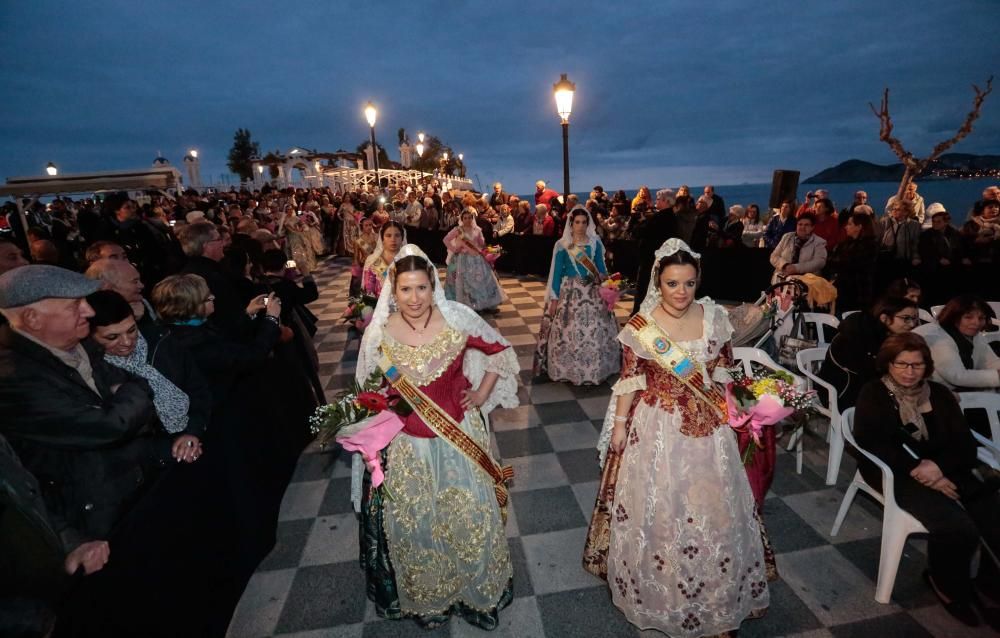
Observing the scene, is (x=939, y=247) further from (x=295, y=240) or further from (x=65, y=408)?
(x=295, y=240)

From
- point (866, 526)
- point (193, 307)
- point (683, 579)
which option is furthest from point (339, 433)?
point (866, 526)

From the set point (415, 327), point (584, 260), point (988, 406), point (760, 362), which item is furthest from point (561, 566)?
point (584, 260)

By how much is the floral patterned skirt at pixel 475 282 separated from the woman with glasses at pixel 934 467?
782cm

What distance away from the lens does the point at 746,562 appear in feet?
9.77

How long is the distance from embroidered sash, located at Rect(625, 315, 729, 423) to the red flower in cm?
162

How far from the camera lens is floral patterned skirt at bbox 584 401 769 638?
2881 millimetres

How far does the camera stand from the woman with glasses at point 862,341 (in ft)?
13.7

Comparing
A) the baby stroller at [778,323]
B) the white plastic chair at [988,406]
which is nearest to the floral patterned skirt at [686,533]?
the white plastic chair at [988,406]

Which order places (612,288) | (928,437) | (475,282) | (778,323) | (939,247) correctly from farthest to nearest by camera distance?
(475,282) → (939,247) → (612,288) → (778,323) → (928,437)

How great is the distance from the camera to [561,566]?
3754mm

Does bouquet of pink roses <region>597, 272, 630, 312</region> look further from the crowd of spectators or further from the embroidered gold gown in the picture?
the embroidered gold gown

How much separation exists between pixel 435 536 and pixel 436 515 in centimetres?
13

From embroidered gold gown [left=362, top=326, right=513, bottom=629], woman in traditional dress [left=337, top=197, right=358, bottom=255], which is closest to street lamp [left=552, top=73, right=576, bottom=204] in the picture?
embroidered gold gown [left=362, top=326, right=513, bottom=629]

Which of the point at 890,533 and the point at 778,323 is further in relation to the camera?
the point at 778,323
